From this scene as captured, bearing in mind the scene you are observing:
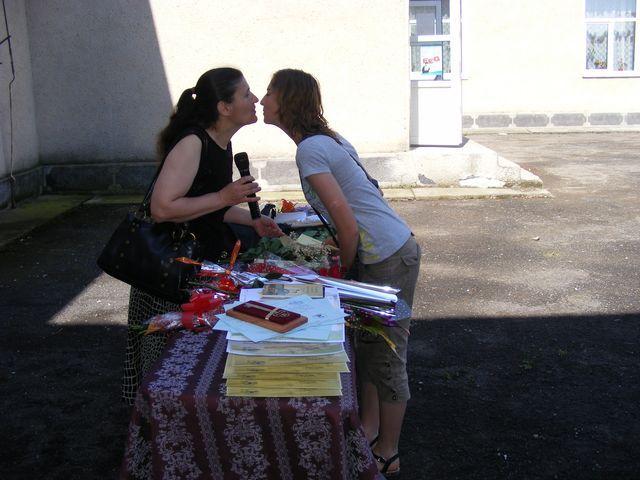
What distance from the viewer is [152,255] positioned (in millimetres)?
3002

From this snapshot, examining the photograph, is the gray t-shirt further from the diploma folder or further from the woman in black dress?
the diploma folder

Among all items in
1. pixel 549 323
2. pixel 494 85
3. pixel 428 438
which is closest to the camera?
pixel 428 438

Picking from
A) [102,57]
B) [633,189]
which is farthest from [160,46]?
[633,189]

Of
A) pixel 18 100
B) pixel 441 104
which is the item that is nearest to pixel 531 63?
pixel 441 104

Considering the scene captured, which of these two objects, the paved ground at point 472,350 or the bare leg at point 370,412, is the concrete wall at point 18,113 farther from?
the bare leg at point 370,412

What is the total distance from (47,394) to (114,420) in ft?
1.93

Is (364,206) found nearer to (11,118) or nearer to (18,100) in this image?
(11,118)

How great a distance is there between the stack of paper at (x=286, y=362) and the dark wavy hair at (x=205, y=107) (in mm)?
1064

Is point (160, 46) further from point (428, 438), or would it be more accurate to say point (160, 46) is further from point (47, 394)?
point (428, 438)

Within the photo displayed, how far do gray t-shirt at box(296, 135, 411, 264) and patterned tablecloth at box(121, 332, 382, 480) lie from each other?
94 centimetres

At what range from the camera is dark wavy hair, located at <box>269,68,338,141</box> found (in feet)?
10.4

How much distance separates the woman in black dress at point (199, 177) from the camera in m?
3.04

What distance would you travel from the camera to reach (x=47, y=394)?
14.9 feet

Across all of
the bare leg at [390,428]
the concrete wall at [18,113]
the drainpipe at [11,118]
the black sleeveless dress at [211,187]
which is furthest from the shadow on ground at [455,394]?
the concrete wall at [18,113]
